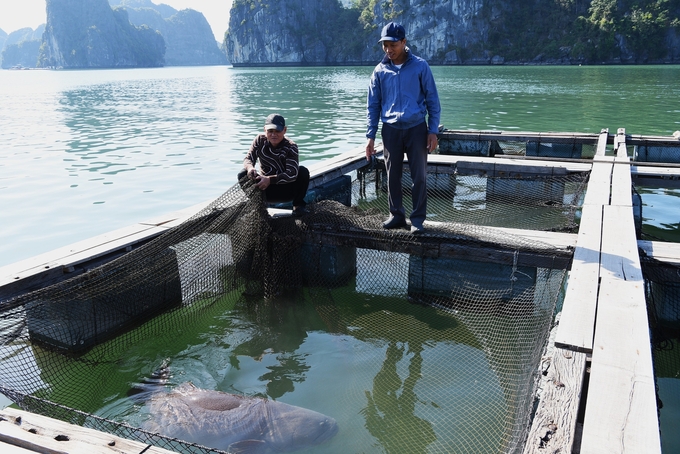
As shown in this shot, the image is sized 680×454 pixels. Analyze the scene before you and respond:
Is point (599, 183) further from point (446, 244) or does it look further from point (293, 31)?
point (293, 31)

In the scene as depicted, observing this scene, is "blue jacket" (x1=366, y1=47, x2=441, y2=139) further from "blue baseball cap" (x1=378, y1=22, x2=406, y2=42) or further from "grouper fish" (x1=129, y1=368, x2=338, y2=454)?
"grouper fish" (x1=129, y1=368, x2=338, y2=454)

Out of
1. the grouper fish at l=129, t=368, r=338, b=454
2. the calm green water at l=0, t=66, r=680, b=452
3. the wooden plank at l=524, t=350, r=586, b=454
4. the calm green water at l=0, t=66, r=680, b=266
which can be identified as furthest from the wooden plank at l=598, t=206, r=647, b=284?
the calm green water at l=0, t=66, r=680, b=266

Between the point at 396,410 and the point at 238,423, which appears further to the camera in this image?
the point at 396,410

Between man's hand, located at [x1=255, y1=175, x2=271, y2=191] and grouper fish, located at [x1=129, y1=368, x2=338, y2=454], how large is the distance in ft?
8.62

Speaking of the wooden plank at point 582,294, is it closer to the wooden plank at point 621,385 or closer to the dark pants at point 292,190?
the wooden plank at point 621,385

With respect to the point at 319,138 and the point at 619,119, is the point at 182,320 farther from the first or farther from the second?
the point at 619,119

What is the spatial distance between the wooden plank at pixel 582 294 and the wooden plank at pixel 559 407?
0.14 metres

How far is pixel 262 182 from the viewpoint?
6.65 metres

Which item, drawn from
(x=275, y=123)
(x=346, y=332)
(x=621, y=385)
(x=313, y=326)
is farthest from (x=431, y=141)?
(x=621, y=385)

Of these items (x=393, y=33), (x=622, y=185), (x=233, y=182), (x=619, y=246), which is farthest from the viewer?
(x=233, y=182)

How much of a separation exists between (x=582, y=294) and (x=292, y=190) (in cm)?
396

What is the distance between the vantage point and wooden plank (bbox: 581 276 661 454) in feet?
9.23

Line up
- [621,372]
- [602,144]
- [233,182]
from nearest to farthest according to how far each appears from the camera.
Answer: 1. [621,372]
2. [602,144]
3. [233,182]

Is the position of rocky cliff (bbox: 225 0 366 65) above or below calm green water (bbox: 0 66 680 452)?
above
